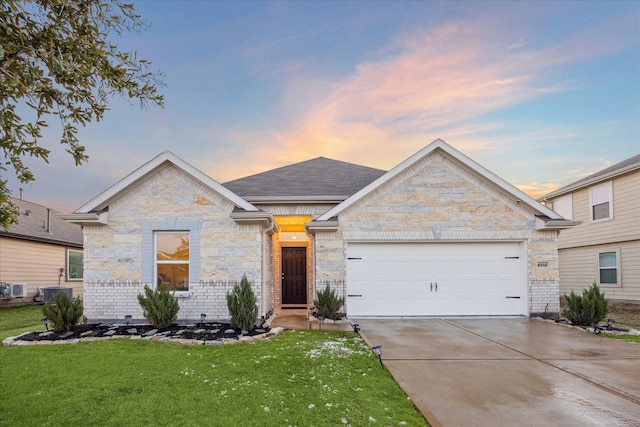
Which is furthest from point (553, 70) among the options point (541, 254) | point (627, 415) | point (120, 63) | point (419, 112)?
point (120, 63)

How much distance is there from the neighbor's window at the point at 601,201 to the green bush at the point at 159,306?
683 inches

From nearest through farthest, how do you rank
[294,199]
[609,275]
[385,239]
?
1. [385,239]
2. [294,199]
3. [609,275]

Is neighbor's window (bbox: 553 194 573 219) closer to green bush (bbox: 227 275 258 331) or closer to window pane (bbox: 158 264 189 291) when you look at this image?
green bush (bbox: 227 275 258 331)

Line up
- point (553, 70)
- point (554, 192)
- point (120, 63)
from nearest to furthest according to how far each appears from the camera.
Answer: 1. point (120, 63)
2. point (553, 70)
3. point (554, 192)

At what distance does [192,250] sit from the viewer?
1000 centimetres

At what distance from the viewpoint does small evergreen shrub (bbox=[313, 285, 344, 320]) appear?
32.5 ft

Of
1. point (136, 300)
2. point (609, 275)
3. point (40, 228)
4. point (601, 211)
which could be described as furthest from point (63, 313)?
point (601, 211)

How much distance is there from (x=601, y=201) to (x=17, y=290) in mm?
26205

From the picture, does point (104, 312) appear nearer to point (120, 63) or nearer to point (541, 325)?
point (120, 63)

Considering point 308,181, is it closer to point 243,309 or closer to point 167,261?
point 167,261

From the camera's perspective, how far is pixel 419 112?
14.8 meters

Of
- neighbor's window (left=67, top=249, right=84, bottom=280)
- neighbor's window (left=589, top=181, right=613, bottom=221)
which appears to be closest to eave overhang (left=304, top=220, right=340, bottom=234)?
neighbor's window (left=589, top=181, right=613, bottom=221)

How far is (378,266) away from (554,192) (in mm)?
13178

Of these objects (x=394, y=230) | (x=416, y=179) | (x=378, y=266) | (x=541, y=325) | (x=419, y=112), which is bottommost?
(x=541, y=325)
